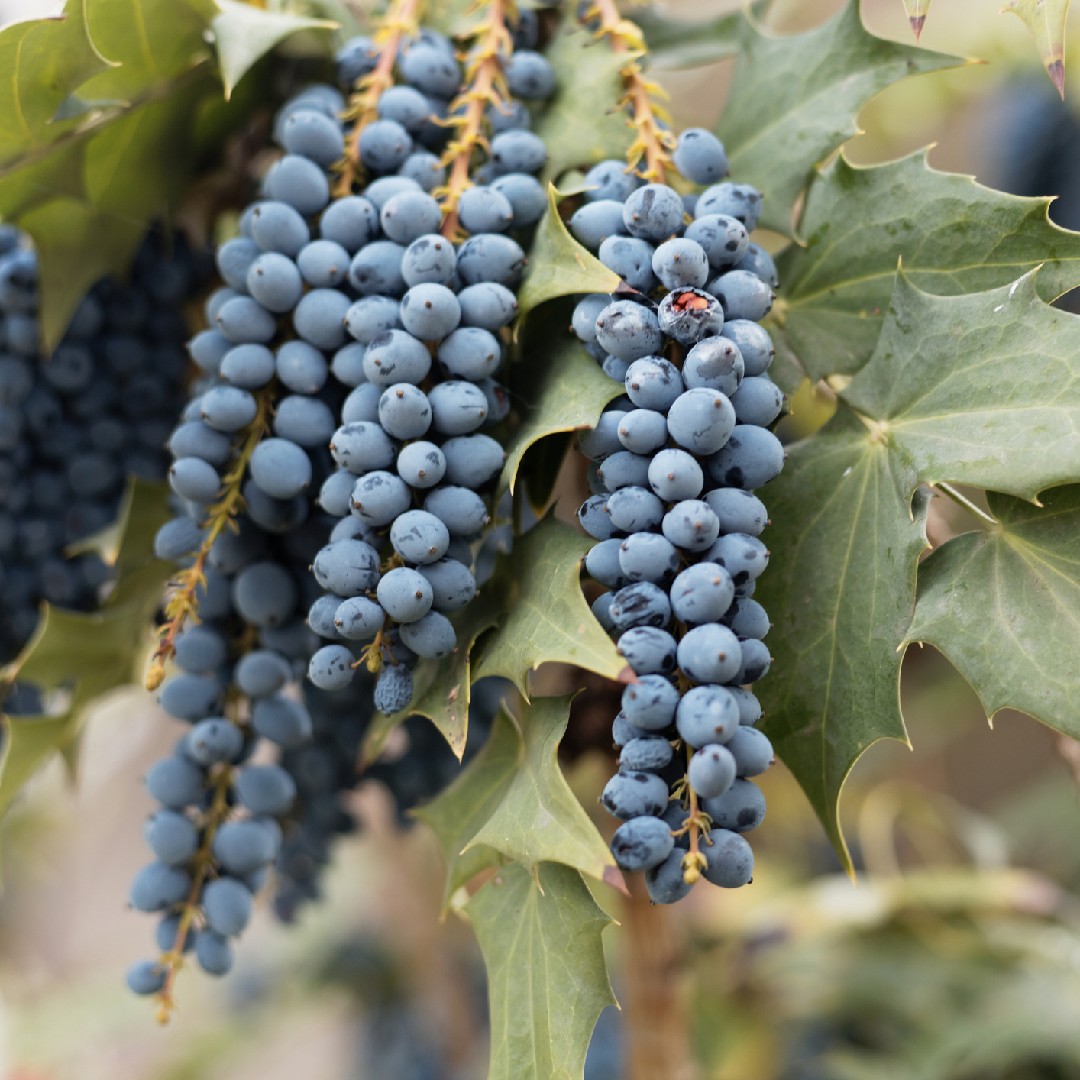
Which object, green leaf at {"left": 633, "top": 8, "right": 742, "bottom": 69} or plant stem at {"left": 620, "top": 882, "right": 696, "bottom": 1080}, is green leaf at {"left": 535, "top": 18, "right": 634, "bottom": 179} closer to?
green leaf at {"left": 633, "top": 8, "right": 742, "bottom": 69}

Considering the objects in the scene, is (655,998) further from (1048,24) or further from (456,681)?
(1048,24)

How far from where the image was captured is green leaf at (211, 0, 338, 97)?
41 centimetres

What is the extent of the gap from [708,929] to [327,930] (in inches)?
23.3

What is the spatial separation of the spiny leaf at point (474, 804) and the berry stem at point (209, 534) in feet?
0.43

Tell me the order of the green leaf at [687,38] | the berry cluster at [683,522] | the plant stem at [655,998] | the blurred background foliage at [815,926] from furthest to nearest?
the blurred background foliage at [815,926], the plant stem at [655,998], the green leaf at [687,38], the berry cluster at [683,522]

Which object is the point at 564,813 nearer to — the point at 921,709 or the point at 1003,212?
the point at 1003,212

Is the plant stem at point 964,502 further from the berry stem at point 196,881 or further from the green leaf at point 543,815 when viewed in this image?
the berry stem at point 196,881

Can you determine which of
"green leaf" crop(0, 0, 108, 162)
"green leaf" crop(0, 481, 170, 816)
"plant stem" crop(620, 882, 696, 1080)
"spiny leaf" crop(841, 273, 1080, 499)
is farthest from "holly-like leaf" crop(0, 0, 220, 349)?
"plant stem" crop(620, 882, 696, 1080)

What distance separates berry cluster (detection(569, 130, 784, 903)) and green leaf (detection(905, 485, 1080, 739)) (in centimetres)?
8

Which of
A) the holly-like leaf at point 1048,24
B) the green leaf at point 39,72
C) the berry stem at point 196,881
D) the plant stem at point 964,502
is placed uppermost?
the green leaf at point 39,72

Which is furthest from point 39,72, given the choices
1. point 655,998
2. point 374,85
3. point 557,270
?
point 655,998

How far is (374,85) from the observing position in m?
0.44

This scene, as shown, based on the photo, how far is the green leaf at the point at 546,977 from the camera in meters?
0.35

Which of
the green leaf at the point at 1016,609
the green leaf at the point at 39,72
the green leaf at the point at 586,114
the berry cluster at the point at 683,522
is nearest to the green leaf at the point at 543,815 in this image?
the berry cluster at the point at 683,522
